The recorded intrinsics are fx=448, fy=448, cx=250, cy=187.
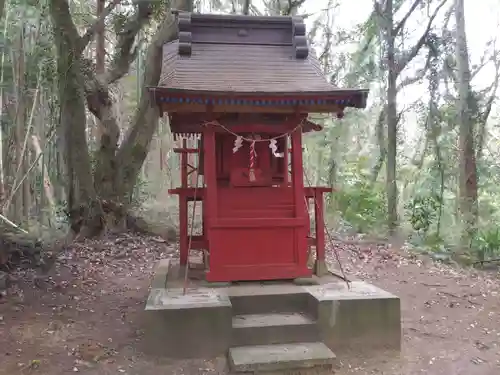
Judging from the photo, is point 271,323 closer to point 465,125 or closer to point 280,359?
point 280,359

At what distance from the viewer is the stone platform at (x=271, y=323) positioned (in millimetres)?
4609

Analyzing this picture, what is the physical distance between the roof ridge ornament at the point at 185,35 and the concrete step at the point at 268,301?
3.33 metres

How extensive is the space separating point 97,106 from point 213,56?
409 centimetres

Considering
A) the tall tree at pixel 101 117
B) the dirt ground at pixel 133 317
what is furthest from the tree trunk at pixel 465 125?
the tall tree at pixel 101 117

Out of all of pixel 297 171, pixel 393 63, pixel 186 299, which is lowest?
pixel 186 299

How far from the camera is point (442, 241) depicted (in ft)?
33.1

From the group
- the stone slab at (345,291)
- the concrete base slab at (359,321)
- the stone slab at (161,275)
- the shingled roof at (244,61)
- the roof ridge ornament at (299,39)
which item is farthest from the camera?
the roof ridge ornament at (299,39)

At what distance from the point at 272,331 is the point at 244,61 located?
3649mm

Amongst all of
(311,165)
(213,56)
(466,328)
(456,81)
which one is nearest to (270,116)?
(213,56)

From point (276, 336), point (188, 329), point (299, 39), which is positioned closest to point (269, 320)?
point (276, 336)

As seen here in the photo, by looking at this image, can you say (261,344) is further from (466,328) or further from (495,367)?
(466,328)

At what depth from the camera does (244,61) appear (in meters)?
6.31

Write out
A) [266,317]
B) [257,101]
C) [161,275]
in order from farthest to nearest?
[161,275], [257,101], [266,317]

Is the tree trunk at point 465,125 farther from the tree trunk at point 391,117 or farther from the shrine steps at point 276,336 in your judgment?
the shrine steps at point 276,336
